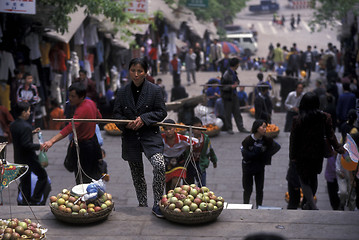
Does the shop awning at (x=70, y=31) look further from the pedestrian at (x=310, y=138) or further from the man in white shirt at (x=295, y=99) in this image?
the pedestrian at (x=310, y=138)

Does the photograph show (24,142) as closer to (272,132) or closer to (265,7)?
(272,132)

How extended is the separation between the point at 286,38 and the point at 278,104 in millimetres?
28922

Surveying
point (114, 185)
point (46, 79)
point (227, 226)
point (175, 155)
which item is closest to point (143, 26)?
point (46, 79)

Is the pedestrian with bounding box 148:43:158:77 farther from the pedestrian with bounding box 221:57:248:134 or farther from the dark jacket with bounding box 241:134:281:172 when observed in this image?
the dark jacket with bounding box 241:134:281:172

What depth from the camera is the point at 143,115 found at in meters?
6.20

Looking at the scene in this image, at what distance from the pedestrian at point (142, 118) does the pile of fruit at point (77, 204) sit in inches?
21.0

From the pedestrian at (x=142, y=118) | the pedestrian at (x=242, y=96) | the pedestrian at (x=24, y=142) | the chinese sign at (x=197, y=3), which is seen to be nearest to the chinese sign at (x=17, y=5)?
the pedestrian at (x=24, y=142)

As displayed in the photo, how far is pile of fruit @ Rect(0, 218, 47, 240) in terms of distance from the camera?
555cm

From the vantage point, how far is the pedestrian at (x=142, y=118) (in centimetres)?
622

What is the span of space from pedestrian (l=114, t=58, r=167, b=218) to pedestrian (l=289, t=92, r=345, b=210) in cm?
174

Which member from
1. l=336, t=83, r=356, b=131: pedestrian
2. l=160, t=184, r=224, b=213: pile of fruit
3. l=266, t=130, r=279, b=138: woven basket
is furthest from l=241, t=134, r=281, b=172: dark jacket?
l=336, t=83, r=356, b=131: pedestrian

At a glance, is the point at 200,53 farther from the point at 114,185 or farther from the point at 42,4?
the point at 114,185

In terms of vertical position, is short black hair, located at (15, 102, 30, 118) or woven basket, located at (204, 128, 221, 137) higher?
short black hair, located at (15, 102, 30, 118)

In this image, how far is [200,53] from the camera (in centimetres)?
3038
